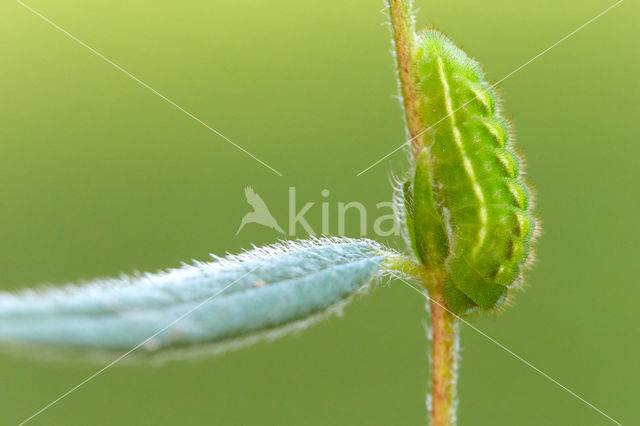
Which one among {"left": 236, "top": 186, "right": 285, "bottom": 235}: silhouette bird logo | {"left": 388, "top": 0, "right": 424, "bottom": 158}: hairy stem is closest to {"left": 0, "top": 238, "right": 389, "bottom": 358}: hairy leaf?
{"left": 388, "top": 0, "right": 424, "bottom": 158}: hairy stem

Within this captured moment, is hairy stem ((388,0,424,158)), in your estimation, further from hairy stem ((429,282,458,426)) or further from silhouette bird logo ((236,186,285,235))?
silhouette bird logo ((236,186,285,235))

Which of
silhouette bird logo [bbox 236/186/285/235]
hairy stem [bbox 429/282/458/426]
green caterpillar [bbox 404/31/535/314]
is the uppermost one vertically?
silhouette bird logo [bbox 236/186/285/235]

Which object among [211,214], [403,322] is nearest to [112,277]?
[211,214]

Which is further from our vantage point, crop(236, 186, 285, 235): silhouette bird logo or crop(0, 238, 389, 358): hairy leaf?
crop(236, 186, 285, 235): silhouette bird logo

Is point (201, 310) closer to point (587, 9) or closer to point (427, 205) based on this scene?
point (427, 205)

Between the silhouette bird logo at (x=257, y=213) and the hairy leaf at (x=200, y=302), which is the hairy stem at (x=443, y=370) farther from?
the silhouette bird logo at (x=257, y=213)

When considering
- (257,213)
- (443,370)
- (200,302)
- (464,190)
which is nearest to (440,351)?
(443,370)
